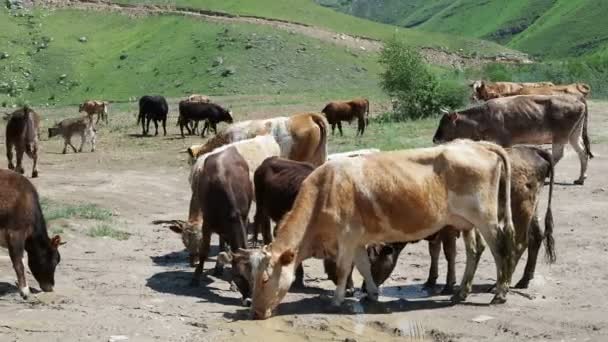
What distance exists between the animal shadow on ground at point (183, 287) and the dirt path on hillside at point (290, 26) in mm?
60330

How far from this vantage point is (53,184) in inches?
830

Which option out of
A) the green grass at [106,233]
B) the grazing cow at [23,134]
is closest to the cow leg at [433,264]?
the green grass at [106,233]

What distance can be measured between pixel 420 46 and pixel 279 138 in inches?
2769

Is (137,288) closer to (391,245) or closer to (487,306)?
(391,245)

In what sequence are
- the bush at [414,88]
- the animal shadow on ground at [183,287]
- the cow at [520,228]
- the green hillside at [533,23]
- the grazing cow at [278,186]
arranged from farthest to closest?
the green hillside at [533,23] < the bush at [414,88] < the grazing cow at [278,186] < the cow at [520,228] < the animal shadow on ground at [183,287]

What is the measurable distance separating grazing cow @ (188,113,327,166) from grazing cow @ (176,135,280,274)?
2.99ft

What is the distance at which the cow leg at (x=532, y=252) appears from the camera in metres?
11.5

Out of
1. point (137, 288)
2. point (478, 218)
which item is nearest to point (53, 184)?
point (137, 288)

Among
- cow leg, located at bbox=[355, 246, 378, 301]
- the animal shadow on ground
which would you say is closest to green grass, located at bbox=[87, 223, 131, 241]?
the animal shadow on ground

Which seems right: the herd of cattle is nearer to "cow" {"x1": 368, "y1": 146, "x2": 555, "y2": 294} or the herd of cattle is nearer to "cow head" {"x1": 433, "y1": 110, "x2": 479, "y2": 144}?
"cow" {"x1": 368, "y1": 146, "x2": 555, "y2": 294}

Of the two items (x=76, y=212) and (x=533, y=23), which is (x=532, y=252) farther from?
(x=533, y=23)

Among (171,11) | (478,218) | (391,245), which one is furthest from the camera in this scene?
(171,11)

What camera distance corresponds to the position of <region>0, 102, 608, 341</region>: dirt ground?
368 inches

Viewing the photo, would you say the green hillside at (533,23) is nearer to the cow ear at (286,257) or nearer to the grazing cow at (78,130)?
the grazing cow at (78,130)
